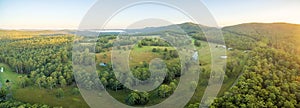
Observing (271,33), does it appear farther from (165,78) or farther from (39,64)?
(39,64)

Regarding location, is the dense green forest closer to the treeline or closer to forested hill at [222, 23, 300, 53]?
the treeline

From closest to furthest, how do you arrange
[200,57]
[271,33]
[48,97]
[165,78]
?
[165,78] → [48,97] → [200,57] → [271,33]

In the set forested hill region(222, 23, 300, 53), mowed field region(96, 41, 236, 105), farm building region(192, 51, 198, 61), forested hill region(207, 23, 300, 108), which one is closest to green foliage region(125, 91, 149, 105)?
mowed field region(96, 41, 236, 105)

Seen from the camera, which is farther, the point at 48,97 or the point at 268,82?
the point at 48,97

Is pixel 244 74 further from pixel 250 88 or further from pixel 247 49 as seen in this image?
pixel 247 49

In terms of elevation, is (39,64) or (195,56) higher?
(195,56)

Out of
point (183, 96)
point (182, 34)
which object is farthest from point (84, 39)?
point (183, 96)

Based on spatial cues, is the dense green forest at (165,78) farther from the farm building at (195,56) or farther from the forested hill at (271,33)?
the farm building at (195,56)

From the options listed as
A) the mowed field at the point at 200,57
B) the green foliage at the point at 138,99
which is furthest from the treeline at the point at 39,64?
the green foliage at the point at 138,99

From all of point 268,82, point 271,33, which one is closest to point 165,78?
point 268,82
